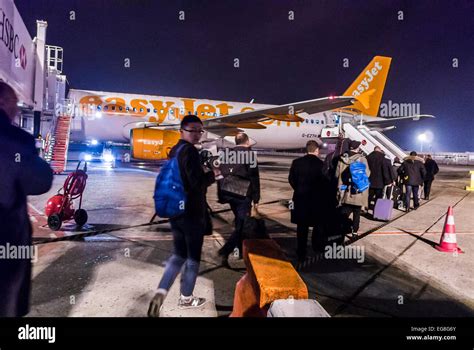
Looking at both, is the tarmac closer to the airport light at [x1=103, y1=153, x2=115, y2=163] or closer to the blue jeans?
the blue jeans

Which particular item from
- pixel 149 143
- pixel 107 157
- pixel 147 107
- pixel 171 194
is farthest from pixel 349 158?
pixel 107 157

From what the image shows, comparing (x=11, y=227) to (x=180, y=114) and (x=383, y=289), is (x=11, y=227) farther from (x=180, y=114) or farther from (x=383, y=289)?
(x=180, y=114)

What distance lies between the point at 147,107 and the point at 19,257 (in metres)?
15.6

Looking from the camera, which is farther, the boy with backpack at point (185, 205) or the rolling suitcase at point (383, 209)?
the rolling suitcase at point (383, 209)

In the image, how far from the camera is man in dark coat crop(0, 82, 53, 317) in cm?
188

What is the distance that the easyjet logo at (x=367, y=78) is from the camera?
853 inches

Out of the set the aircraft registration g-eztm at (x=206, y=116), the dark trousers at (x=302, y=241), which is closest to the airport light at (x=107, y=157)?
the aircraft registration g-eztm at (x=206, y=116)

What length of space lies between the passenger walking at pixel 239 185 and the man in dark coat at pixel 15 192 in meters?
2.60

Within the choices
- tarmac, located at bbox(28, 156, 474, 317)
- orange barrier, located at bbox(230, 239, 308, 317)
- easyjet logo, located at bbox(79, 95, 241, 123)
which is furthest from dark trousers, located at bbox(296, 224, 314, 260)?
easyjet logo, located at bbox(79, 95, 241, 123)

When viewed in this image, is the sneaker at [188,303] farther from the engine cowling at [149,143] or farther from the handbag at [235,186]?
the engine cowling at [149,143]

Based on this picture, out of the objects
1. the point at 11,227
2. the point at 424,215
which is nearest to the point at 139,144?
the point at 424,215

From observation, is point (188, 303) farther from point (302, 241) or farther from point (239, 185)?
point (302, 241)

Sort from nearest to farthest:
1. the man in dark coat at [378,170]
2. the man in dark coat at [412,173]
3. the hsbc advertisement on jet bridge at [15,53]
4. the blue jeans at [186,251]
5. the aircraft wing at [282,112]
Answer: the blue jeans at [186,251], the hsbc advertisement on jet bridge at [15,53], the man in dark coat at [378,170], the man in dark coat at [412,173], the aircraft wing at [282,112]

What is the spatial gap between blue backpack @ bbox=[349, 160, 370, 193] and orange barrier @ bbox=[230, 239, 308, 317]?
9.12ft
